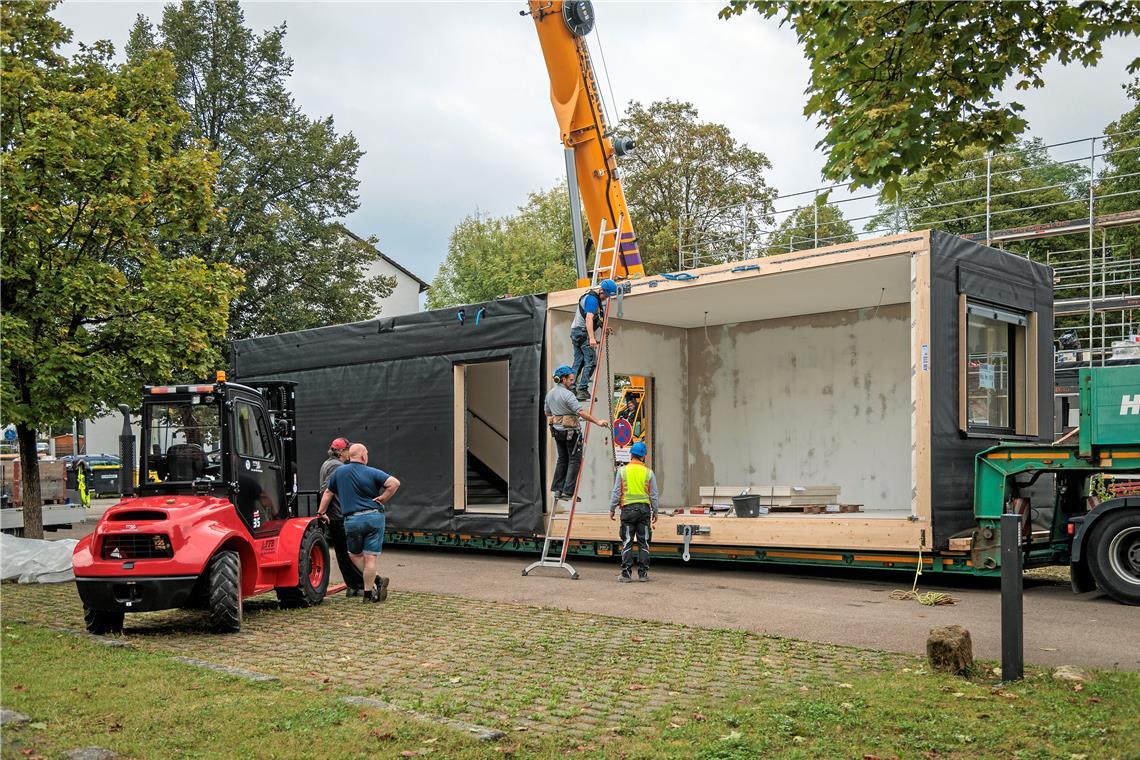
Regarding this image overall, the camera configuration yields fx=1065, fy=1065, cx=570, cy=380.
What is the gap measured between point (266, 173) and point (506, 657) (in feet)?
85.8

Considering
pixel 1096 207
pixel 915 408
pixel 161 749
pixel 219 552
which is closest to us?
pixel 161 749

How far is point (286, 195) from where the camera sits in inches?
1251

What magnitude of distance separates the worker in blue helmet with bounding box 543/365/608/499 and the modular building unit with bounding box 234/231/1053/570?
65 centimetres

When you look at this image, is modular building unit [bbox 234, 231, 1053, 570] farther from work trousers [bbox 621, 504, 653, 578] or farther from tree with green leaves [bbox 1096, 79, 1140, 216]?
tree with green leaves [bbox 1096, 79, 1140, 216]

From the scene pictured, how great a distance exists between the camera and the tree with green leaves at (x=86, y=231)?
11617mm

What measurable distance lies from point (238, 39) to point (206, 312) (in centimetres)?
2144

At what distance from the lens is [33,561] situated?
41.2 ft

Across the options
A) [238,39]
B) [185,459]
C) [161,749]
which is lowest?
[161,749]

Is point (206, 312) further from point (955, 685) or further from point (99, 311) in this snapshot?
point (955, 685)

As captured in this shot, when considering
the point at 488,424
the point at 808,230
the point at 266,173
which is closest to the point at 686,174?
the point at 808,230

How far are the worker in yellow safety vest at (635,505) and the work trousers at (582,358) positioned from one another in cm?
168

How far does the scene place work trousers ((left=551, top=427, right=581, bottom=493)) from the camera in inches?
540

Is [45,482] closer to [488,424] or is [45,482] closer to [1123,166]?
[488,424]

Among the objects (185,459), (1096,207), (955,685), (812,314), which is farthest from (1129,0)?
(1096,207)
